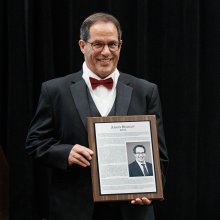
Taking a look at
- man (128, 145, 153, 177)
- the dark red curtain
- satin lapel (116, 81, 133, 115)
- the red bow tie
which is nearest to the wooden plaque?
man (128, 145, 153, 177)

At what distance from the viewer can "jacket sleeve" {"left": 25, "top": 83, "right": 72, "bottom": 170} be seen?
2.32 metres

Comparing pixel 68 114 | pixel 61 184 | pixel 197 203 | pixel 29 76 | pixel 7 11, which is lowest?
pixel 197 203

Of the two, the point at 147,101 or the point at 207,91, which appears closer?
the point at 147,101

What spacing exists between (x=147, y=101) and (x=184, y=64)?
45.9 inches

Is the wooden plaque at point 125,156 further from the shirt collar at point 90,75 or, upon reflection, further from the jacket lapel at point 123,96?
the shirt collar at point 90,75

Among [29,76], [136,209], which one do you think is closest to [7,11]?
[29,76]

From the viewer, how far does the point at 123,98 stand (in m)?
2.44

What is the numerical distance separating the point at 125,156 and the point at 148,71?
1.42m

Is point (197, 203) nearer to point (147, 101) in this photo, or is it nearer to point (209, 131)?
point (209, 131)

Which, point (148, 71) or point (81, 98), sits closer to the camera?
point (81, 98)

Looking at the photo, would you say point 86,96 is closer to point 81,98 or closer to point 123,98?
point 81,98

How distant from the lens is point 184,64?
3.58 metres

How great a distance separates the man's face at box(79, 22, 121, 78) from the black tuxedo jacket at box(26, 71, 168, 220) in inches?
3.9

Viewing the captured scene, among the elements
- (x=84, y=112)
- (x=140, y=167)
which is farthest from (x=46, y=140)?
(x=140, y=167)
